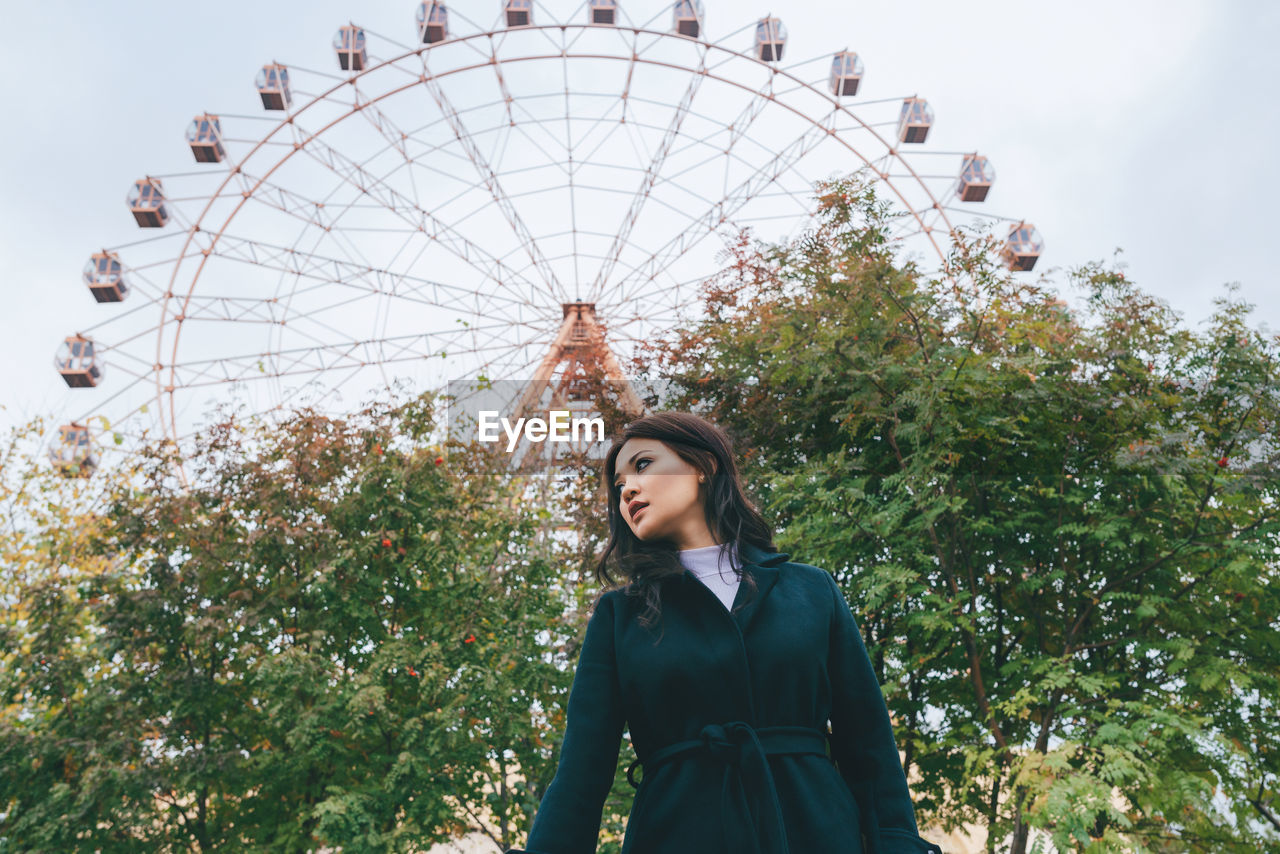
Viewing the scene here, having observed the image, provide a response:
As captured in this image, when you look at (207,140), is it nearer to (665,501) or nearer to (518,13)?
(518,13)

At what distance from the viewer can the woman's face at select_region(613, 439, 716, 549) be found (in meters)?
2.43

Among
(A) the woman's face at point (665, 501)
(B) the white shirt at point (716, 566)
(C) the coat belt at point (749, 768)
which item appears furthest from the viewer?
(A) the woman's face at point (665, 501)

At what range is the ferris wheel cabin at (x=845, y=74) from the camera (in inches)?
744

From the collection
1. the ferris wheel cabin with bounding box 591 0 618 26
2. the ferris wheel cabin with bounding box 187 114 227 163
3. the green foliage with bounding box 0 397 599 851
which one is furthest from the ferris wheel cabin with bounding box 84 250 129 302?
the green foliage with bounding box 0 397 599 851

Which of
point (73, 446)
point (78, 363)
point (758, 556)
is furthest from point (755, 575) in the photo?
point (78, 363)

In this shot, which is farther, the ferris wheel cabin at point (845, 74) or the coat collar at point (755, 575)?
the ferris wheel cabin at point (845, 74)

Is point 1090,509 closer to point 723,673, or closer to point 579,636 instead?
point 579,636

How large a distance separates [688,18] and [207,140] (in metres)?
9.71

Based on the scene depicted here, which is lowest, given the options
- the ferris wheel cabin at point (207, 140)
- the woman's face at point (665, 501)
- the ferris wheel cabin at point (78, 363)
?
the woman's face at point (665, 501)

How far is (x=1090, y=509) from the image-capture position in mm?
6422

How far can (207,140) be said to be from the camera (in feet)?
62.4

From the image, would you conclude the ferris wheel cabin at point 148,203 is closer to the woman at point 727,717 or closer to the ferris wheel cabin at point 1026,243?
the ferris wheel cabin at point 1026,243

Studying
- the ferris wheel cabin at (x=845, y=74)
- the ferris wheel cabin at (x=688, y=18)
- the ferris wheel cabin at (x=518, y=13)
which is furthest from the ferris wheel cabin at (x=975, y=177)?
the ferris wheel cabin at (x=518, y=13)

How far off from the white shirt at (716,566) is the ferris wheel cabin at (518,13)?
18371 mm
